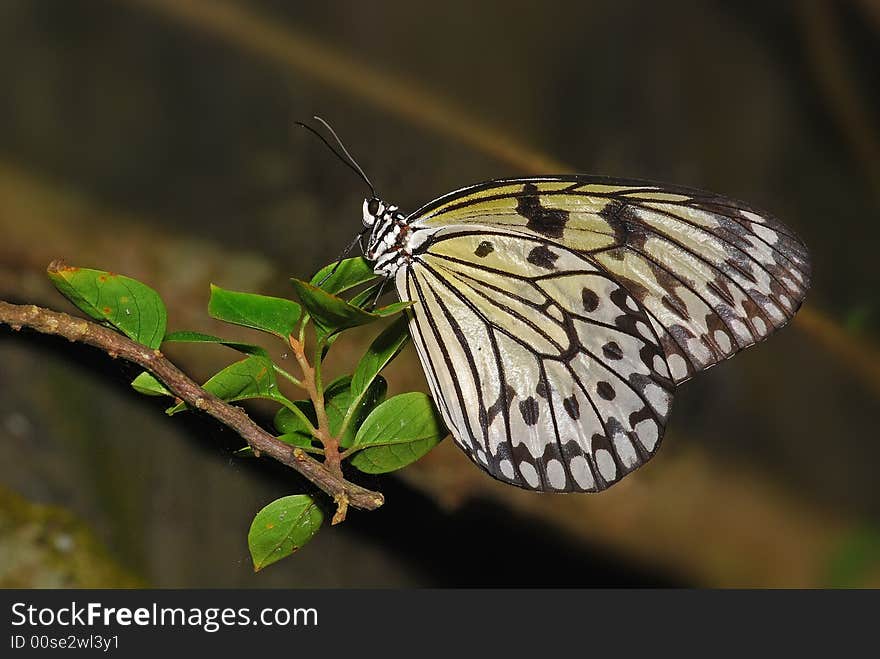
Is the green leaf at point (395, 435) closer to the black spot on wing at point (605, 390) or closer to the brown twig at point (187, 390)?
the brown twig at point (187, 390)

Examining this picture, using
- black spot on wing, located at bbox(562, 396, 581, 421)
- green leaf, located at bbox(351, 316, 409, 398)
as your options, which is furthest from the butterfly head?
black spot on wing, located at bbox(562, 396, 581, 421)

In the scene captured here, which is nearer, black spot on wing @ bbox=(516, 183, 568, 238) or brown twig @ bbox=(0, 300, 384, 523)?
brown twig @ bbox=(0, 300, 384, 523)

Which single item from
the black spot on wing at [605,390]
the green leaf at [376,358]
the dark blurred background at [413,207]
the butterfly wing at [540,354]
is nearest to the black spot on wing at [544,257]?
the butterfly wing at [540,354]

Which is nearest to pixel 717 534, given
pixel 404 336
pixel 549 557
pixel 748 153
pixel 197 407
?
pixel 549 557

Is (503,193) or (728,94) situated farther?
(728,94)

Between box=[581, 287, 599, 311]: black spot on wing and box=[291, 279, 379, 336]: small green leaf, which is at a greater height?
box=[581, 287, 599, 311]: black spot on wing

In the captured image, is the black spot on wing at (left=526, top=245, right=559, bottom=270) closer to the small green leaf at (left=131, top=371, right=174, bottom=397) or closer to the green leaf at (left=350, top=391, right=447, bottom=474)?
the green leaf at (left=350, top=391, right=447, bottom=474)

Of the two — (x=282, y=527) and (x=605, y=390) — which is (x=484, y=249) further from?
(x=282, y=527)

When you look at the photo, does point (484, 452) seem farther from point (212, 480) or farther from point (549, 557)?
point (549, 557)
